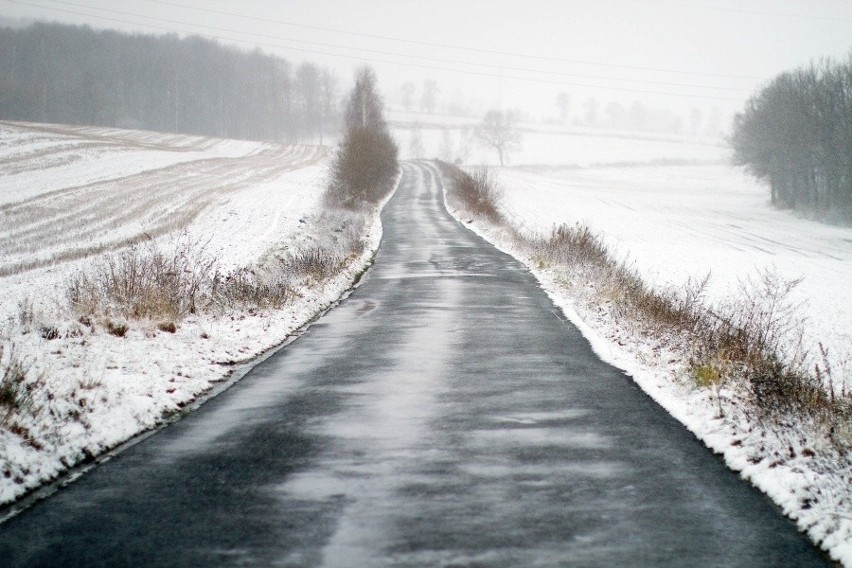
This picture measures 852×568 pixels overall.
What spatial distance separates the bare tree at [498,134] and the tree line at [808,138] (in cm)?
5695

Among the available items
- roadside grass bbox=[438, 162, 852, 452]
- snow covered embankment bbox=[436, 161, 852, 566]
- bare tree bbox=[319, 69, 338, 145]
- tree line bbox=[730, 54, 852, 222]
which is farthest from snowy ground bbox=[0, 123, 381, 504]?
bare tree bbox=[319, 69, 338, 145]

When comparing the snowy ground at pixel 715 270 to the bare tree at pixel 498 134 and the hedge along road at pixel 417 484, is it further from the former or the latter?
the bare tree at pixel 498 134

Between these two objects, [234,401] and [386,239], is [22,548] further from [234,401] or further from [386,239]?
[386,239]

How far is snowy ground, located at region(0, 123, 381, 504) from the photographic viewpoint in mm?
6281

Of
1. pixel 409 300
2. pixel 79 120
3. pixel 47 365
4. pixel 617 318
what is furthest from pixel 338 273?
pixel 79 120

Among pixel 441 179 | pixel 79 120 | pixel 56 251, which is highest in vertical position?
pixel 79 120

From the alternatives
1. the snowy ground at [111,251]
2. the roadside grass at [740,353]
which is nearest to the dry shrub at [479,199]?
the snowy ground at [111,251]

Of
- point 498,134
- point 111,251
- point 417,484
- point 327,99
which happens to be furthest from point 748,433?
point 327,99

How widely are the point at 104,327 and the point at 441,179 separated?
59.7m

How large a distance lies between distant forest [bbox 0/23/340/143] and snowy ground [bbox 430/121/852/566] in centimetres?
5520

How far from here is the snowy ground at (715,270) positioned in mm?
5184

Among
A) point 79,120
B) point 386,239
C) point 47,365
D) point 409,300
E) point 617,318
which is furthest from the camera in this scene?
point 79,120

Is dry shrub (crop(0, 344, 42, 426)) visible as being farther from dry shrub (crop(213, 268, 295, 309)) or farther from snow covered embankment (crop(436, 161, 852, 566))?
snow covered embankment (crop(436, 161, 852, 566))

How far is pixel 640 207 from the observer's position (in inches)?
2341
